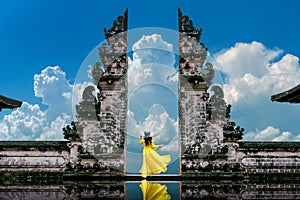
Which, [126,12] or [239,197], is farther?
[126,12]

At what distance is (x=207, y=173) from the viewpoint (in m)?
14.6

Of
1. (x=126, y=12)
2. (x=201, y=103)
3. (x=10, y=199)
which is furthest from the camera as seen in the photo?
(x=126, y=12)

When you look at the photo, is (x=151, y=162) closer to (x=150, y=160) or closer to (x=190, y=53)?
(x=150, y=160)

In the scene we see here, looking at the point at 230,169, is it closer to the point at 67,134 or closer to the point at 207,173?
the point at 207,173

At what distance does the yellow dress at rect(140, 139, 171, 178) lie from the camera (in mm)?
14594

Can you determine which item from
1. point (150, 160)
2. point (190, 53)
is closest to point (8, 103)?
point (150, 160)

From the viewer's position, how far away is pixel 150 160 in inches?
576

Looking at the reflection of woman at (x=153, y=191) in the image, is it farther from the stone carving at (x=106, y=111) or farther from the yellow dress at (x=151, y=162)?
the stone carving at (x=106, y=111)

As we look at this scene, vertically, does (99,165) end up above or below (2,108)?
below

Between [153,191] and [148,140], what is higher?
[148,140]

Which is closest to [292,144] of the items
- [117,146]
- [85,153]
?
[117,146]

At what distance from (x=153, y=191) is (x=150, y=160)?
1089mm

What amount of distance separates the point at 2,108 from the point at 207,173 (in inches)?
287

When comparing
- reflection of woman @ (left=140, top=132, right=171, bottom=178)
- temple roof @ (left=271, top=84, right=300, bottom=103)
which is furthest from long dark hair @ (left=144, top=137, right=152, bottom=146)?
temple roof @ (left=271, top=84, right=300, bottom=103)
